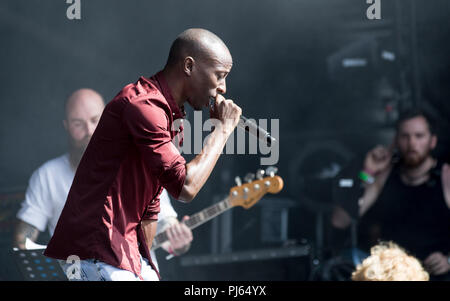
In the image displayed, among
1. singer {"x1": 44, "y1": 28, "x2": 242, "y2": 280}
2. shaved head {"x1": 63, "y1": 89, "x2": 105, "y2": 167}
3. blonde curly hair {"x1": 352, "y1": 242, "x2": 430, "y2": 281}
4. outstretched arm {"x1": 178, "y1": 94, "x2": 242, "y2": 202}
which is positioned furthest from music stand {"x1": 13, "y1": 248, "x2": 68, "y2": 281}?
blonde curly hair {"x1": 352, "y1": 242, "x2": 430, "y2": 281}

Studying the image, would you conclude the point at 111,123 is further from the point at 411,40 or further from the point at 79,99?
the point at 411,40

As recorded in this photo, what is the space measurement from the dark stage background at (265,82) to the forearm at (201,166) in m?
2.74

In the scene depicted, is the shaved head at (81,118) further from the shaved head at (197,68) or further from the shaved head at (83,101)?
the shaved head at (197,68)

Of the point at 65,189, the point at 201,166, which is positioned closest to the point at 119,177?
the point at 201,166

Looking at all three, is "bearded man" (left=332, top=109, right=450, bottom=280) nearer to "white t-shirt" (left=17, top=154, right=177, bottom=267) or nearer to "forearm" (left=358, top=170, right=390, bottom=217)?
"forearm" (left=358, top=170, right=390, bottom=217)

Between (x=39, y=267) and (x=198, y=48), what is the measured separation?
165 centimetres

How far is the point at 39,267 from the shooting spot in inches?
124

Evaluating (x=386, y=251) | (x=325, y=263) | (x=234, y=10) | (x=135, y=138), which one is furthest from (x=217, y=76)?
(x=234, y=10)

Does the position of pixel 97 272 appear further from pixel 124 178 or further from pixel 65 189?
pixel 65 189

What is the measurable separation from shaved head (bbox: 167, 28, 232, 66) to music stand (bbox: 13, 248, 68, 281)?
1468 millimetres

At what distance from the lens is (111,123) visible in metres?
2.11

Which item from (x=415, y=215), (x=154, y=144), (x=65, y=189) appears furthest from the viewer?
(x=415, y=215)

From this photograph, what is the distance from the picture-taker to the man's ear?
2.23 meters

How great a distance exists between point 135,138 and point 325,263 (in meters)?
3.34
